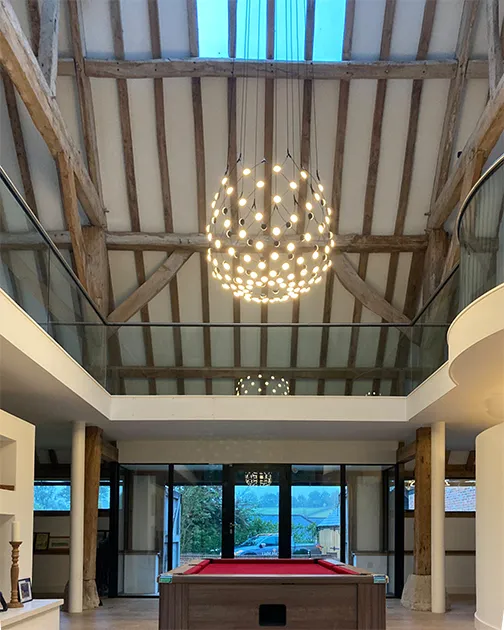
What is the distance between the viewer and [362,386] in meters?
11.9

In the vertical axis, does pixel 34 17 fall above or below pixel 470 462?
above

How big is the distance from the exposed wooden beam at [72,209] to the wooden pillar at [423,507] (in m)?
5.53

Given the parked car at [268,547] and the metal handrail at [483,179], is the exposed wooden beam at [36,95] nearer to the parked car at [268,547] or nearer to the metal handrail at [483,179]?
the metal handrail at [483,179]

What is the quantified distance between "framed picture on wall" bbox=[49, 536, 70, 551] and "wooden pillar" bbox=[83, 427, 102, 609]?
10.3 ft

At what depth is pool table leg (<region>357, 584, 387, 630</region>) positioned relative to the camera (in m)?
7.12

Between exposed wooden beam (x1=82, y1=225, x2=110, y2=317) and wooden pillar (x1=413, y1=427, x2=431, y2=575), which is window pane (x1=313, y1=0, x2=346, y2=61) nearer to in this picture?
exposed wooden beam (x1=82, y1=225, x2=110, y2=317)

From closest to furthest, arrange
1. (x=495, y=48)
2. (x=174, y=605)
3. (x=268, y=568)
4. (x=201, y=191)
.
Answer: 1. (x=174, y=605)
2. (x=268, y=568)
3. (x=495, y=48)
4. (x=201, y=191)

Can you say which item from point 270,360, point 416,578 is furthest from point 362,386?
point 416,578

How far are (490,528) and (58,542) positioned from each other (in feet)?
27.6

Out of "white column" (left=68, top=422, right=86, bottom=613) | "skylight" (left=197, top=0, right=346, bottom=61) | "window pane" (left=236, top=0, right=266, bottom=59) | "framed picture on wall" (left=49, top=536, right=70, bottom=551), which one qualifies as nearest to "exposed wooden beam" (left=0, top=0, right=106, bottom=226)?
"skylight" (left=197, top=0, right=346, bottom=61)

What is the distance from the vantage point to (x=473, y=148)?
11617mm

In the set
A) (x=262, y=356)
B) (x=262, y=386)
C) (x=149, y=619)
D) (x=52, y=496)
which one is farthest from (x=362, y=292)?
(x=149, y=619)

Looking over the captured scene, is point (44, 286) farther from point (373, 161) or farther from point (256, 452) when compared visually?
point (373, 161)

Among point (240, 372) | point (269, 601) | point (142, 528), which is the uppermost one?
point (240, 372)
